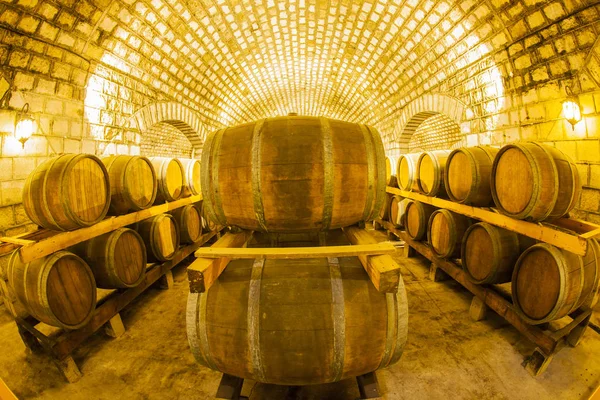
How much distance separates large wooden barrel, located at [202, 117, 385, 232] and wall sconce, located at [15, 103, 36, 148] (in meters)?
3.88

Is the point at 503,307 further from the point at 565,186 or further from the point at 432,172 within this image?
the point at 432,172

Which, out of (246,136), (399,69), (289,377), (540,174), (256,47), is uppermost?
(256,47)

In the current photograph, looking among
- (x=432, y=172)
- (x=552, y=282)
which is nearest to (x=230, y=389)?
(x=552, y=282)

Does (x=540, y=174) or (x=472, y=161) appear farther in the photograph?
(x=472, y=161)

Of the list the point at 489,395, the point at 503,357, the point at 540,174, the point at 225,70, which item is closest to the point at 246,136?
the point at 540,174

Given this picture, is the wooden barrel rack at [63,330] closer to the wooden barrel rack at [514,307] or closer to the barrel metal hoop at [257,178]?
the barrel metal hoop at [257,178]

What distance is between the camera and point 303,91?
15477mm

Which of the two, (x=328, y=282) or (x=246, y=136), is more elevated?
(x=246, y=136)

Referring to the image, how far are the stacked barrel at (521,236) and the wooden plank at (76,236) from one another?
13.0ft

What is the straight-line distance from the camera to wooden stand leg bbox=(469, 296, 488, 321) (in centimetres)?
292

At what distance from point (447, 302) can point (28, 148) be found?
6.20 metres

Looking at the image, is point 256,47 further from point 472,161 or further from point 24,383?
point 24,383

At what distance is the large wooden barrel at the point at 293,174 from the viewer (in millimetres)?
1665

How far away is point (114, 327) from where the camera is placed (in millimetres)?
2797
